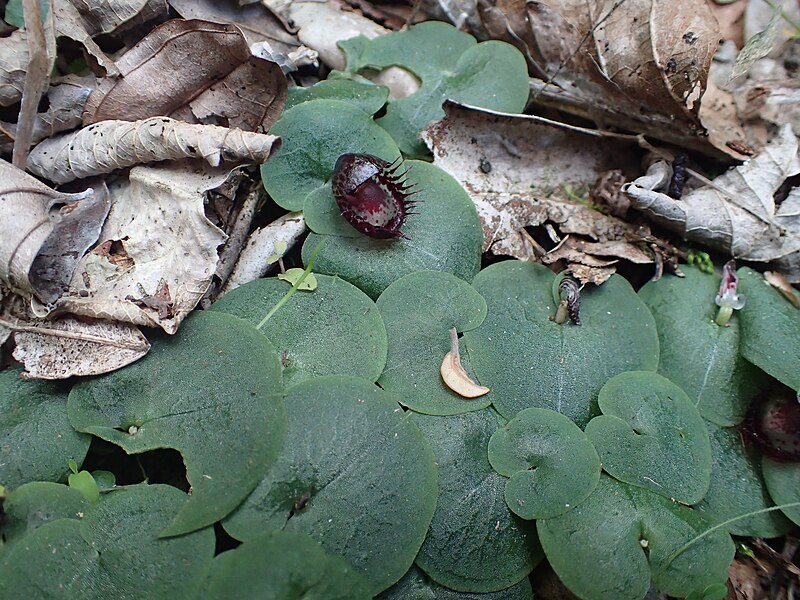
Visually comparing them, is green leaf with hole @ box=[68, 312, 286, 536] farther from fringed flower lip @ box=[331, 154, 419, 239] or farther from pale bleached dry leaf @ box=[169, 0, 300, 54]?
pale bleached dry leaf @ box=[169, 0, 300, 54]

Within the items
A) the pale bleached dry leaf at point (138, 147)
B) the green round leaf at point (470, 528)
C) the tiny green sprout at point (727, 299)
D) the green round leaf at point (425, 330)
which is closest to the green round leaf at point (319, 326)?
the green round leaf at point (425, 330)

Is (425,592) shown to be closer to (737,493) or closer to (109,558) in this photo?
(109,558)

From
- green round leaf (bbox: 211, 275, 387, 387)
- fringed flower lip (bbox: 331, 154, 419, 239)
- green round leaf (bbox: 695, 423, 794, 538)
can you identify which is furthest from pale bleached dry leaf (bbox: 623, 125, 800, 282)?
green round leaf (bbox: 211, 275, 387, 387)

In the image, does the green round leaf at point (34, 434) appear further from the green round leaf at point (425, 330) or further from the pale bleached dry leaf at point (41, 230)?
the green round leaf at point (425, 330)

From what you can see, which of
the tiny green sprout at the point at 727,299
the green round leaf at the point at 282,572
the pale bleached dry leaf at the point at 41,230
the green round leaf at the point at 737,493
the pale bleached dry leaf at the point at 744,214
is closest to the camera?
the green round leaf at the point at 282,572

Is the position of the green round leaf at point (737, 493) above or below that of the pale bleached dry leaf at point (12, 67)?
below
